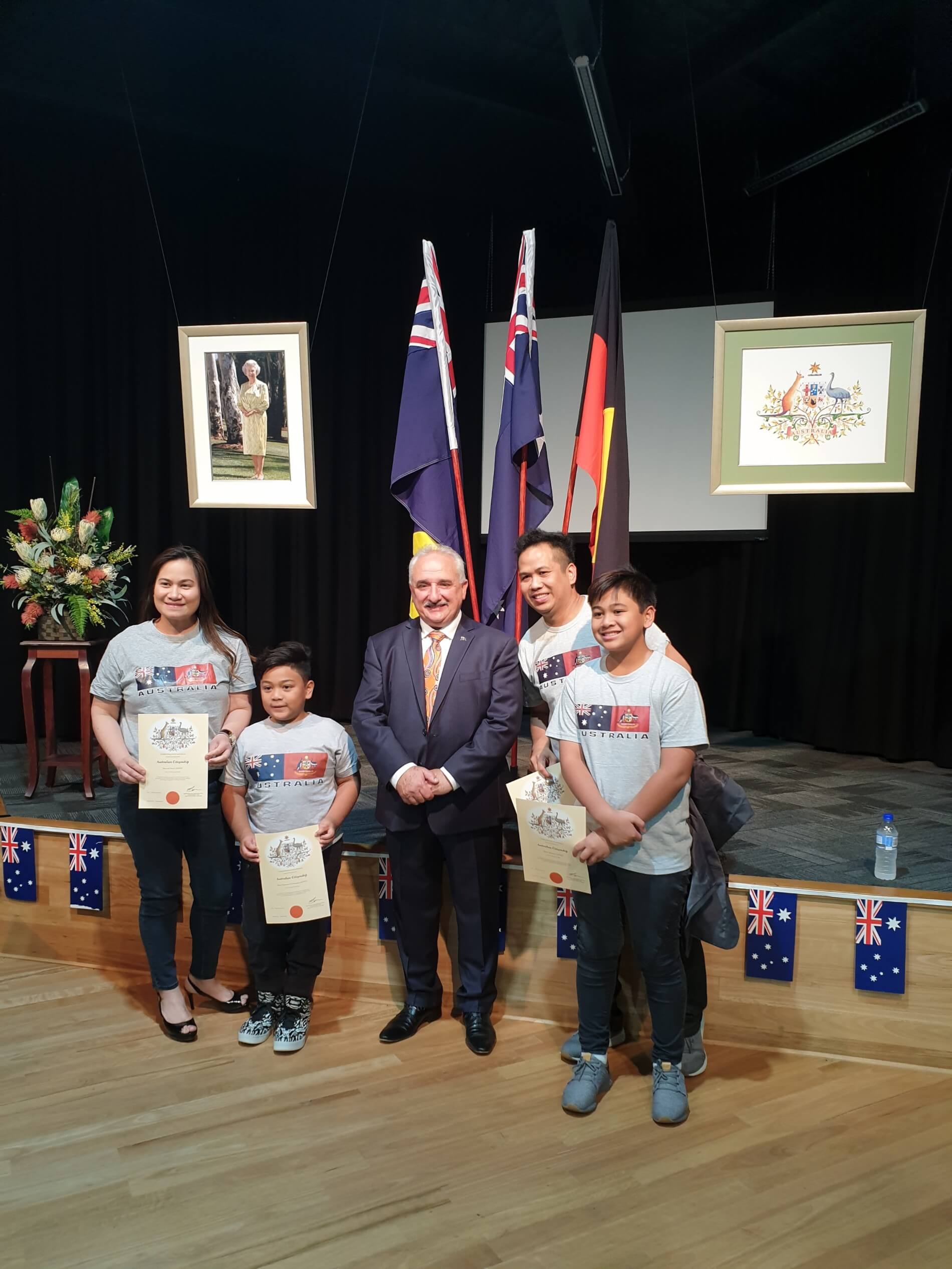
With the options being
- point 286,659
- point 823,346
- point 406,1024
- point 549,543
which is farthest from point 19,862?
point 823,346

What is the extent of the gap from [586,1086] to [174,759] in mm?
1400

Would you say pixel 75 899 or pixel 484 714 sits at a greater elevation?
pixel 484 714

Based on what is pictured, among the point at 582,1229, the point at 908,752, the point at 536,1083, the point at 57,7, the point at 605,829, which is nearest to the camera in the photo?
the point at 582,1229

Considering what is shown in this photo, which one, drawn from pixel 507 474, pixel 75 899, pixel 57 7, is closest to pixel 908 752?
pixel 507 474

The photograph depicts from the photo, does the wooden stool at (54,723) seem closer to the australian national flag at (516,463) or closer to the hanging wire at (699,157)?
the australian national flag at (516,463)

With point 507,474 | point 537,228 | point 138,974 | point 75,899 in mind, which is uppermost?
point 537,228

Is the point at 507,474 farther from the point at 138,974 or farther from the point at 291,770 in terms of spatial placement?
the point at 138,974

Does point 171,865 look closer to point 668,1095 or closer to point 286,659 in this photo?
point 286,659

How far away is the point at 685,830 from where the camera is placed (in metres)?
2.28

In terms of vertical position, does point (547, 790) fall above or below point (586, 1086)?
above

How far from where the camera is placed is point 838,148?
499cm

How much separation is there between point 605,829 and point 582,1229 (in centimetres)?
83

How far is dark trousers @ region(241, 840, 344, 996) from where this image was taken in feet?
8.67

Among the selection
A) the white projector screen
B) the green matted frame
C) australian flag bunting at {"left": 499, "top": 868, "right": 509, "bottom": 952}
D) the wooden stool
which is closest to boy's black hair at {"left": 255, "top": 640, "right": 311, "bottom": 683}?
australian flag bunting at {"left": 499, "top": 868, "right": 509, "bottom": 952}
